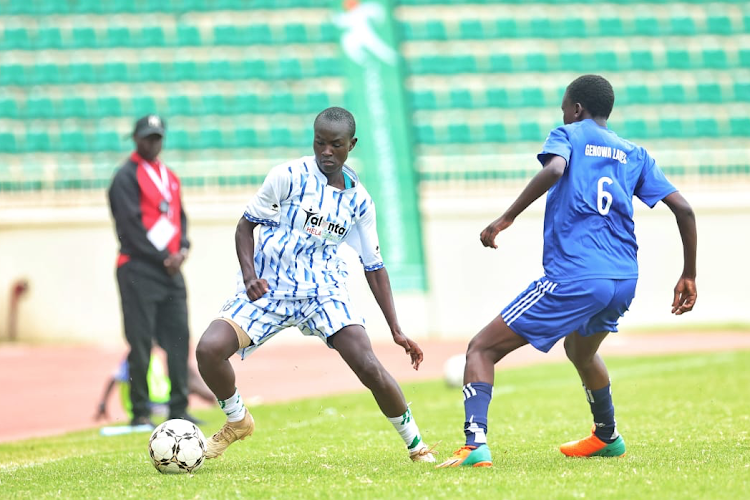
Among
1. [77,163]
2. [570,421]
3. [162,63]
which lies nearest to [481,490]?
[570,421]

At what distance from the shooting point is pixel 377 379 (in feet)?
20.6

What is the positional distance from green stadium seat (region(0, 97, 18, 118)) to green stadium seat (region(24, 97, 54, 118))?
24 centimetres

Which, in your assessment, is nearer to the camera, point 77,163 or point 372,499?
point 372,499

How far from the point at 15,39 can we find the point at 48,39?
2.30ft

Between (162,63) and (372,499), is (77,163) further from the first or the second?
(372,499)

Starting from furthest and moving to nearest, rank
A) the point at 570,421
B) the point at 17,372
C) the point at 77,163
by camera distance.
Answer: the point at 77,163
the point at 17,372
the point at 570,421

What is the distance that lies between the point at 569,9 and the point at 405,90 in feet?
16.9

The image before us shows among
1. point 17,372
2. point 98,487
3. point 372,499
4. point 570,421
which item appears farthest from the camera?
point 17,372

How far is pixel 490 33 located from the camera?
2636 centimetres

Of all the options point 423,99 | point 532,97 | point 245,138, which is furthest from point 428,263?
point 532,97

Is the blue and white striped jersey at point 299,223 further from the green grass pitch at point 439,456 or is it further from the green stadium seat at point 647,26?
the green stadium seat at point 647,26

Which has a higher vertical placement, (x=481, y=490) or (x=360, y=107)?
(x=360, y=107)

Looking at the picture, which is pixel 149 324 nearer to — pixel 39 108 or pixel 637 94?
pixel 39 108

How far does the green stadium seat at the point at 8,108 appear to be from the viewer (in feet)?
78.1
